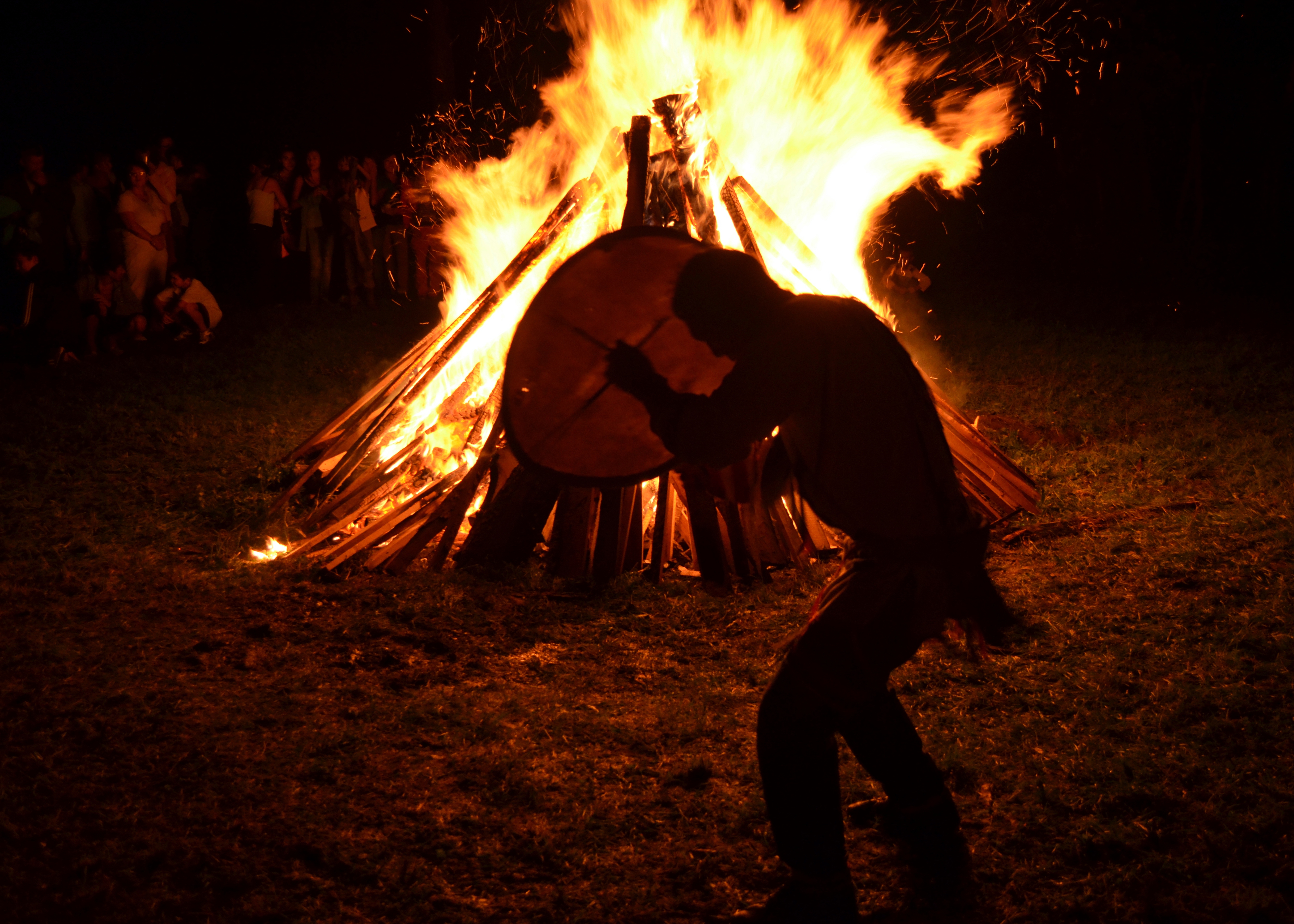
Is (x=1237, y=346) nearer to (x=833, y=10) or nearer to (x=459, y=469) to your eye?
(x=833, y=10)

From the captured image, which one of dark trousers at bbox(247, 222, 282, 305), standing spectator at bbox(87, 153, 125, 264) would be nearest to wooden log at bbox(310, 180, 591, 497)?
standing spectator at bbox(87, 153, 125, 264)

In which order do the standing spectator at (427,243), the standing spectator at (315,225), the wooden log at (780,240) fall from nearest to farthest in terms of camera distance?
the wooden log at (780,240) → the standing spectator at (315,225) → the standing spectator at (427,243)

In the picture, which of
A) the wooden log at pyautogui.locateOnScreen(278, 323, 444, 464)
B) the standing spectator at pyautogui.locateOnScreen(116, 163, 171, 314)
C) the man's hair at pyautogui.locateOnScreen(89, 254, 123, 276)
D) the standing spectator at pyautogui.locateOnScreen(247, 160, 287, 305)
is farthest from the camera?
the standing spectator at pyautogui.locateOnScreen(247, 160, 287, 305)

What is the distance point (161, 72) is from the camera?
69.2ft

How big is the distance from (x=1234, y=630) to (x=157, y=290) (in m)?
12.0

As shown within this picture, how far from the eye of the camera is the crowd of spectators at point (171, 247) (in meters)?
11.6

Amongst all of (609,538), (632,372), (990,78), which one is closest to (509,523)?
(609,538)

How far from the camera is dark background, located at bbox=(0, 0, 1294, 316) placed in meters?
16.5

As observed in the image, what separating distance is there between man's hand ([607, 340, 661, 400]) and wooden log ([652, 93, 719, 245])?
303 cm

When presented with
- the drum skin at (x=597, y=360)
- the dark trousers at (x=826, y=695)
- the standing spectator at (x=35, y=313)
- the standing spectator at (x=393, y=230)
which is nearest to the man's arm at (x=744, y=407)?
the drum skin at (x=597, y=360)

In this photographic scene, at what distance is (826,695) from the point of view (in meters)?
3.01

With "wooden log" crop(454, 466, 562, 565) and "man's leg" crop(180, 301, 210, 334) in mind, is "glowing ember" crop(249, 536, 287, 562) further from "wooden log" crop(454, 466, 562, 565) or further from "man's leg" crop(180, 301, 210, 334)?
"man's leg" crop(180, 301, 210, 334)

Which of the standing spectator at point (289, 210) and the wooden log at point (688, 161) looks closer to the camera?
the wooden log at point (688, 161)

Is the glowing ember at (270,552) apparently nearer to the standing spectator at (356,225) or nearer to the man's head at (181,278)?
the man's head at (181,278)
